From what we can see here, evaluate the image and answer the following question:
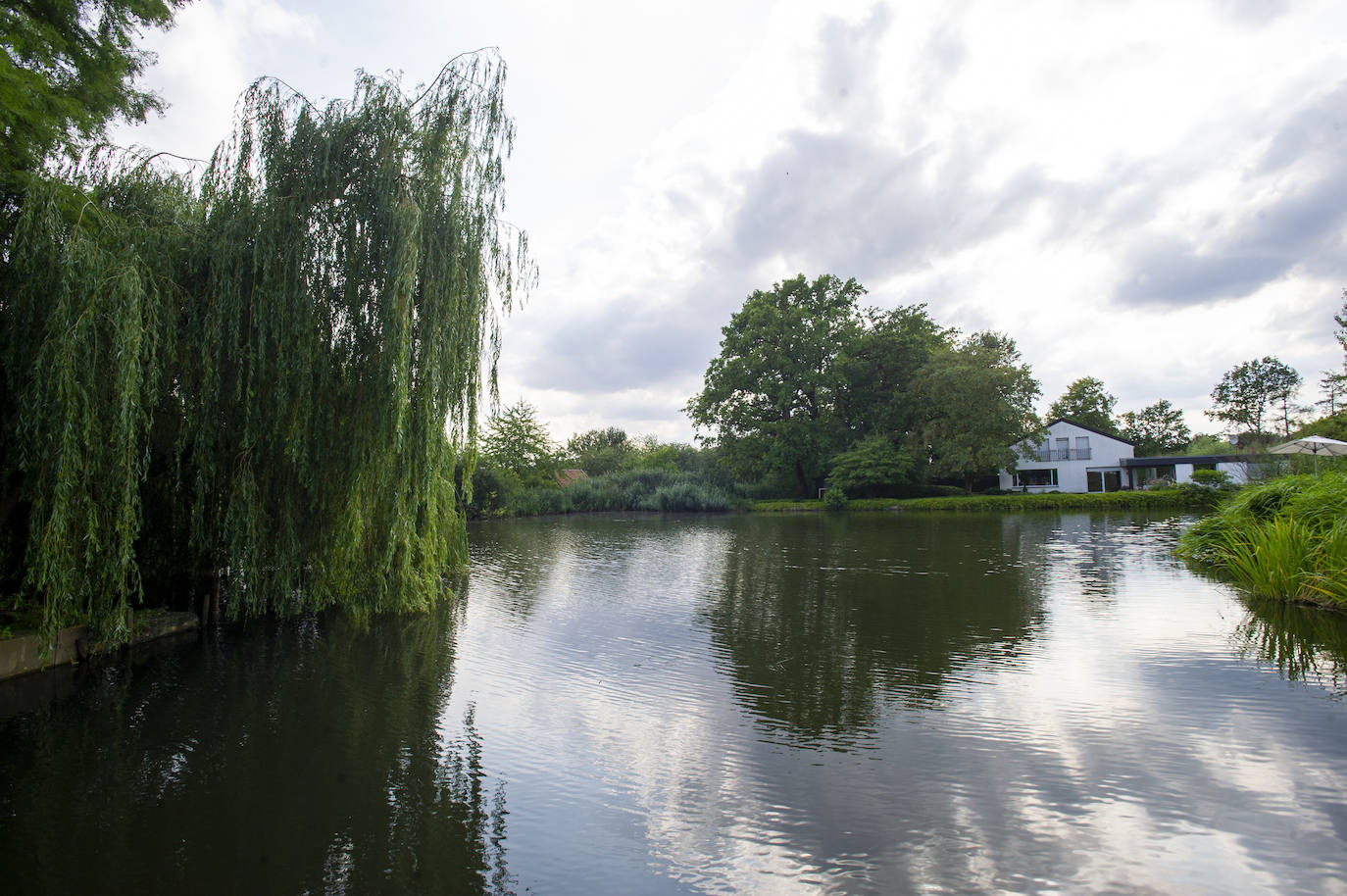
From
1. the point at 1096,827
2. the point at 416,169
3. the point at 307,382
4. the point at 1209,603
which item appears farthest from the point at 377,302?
the point at 1209,603

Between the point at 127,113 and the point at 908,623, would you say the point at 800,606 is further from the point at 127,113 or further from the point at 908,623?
the point at 127,113

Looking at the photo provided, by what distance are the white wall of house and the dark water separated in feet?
137

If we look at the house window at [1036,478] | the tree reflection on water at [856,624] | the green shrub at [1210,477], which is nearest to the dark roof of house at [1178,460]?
the house window at [1036,478]

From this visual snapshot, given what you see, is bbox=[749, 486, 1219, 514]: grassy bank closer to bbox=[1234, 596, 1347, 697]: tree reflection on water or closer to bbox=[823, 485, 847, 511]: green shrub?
bbox=[823, 485, 847, 511]: green shrub

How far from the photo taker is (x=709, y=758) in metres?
4.68

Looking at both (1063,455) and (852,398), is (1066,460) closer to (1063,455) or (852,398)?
(1063,455)

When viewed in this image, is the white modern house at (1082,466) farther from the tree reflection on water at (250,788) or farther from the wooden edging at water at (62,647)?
the tree reflection on water at (250,788)

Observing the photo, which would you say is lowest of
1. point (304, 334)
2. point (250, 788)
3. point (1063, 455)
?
point (250, 788)

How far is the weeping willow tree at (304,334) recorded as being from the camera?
281 inches

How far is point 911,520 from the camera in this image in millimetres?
28703

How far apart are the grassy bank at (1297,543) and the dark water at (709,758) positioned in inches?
21.4

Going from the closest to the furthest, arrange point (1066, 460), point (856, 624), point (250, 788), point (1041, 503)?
point (250, 788) < point (856, 624) < point (1041, 503) < point (1066, 460)

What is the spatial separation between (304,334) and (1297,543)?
12.9m

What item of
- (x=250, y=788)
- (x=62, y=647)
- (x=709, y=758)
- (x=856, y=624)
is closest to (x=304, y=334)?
(x=62, y=647)
